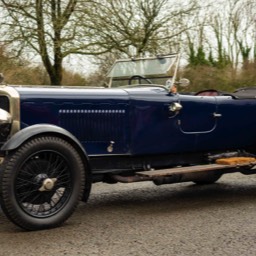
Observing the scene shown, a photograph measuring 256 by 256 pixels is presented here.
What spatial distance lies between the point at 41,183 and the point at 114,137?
0.98 m

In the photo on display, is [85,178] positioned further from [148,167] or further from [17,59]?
[17,59]

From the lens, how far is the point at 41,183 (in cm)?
443

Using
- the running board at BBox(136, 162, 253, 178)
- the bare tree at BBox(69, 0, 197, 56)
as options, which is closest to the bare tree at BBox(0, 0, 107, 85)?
the bare tree at BBox(69, 0, 197, 56)

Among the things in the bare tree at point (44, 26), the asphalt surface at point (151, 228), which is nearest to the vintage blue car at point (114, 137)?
the asphalt surface at point (151, 228)

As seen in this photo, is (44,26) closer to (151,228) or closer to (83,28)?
(83,28)

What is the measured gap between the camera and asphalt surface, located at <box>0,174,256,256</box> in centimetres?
382

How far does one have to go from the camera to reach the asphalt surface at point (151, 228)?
3818mm

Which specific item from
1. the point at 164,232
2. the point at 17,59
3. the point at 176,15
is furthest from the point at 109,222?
the point at 176,15

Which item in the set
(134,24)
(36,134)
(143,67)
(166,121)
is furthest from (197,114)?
(134,24)

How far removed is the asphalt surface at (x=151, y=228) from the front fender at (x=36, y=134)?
724 mm

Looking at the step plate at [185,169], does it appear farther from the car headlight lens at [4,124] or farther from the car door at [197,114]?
the car headlight lens at [4,124]

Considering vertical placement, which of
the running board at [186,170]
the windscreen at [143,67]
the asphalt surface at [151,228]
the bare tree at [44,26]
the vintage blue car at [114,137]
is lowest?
the asphalt surface at [151,228]

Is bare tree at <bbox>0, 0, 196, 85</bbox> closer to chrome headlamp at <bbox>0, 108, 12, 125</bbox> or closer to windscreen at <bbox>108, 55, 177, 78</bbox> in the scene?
windscreen at <bbox>108, 55, 177, 78</bbox>

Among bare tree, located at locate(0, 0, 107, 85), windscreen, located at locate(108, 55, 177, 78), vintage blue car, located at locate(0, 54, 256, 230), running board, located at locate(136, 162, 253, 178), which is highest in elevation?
bare tree, located at locate(0, 0, 107, 85)
